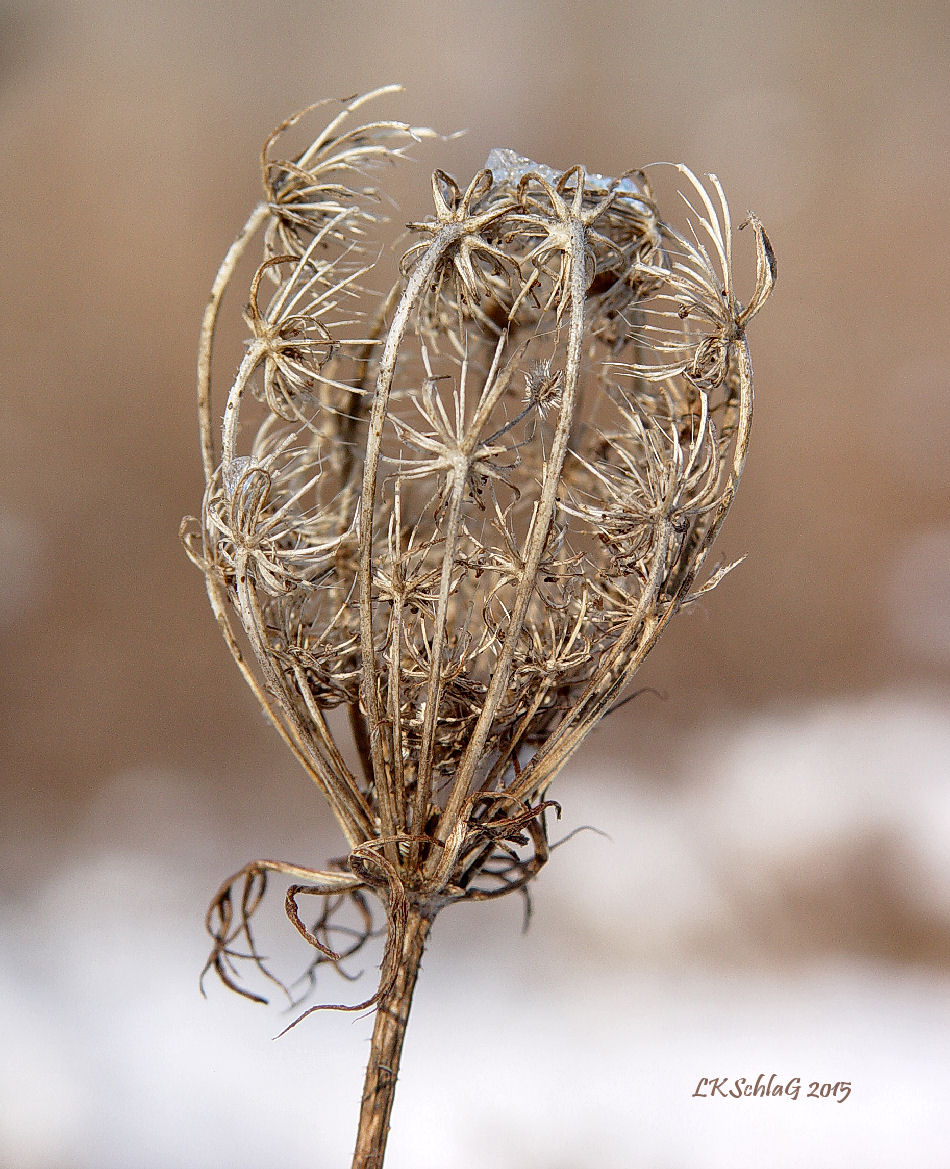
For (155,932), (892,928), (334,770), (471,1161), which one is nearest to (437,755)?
(334,770)

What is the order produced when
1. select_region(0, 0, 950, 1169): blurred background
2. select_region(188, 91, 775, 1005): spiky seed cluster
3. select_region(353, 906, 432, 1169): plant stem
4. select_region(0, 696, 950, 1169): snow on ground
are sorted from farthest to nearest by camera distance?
select_region(0, 0, 950, 1169): blurred background < select_region(0, 696, 950, 1169): snow on ground < select_region(353, 906, 432, 1169): plant stem < select_region(188, 91, 775, 1005): spiky seed cluster

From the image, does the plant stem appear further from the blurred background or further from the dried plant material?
the blurred background

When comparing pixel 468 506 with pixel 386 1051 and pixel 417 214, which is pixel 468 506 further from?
pixel 417 214

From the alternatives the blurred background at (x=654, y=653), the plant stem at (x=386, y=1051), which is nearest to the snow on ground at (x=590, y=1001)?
the blurred background at (x=654, y=653)

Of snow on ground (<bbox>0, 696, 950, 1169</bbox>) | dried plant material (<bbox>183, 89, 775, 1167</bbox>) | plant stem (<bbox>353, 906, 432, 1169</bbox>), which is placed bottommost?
snow on ground (<bbox>0, 696, 950, 1169</bbox>)

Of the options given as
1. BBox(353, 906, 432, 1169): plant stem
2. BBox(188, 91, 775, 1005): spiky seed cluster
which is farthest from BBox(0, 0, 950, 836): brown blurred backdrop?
BBox(353, 906, 432, 1169): plant stem

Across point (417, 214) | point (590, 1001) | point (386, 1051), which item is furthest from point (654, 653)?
point (386, 1051)

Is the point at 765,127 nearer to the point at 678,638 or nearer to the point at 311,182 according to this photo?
the point at 678,638
